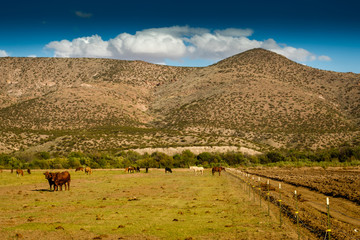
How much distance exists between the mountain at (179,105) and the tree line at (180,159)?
5.94 metres

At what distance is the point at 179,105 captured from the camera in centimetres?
12388

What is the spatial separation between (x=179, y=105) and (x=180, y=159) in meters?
48.6

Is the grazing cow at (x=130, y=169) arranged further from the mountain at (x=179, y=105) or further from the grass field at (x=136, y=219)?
the grass field at (x=136, y=219)

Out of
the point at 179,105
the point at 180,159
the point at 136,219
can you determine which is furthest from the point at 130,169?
the point at 179,105

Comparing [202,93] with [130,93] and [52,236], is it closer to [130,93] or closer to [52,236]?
[130,93]

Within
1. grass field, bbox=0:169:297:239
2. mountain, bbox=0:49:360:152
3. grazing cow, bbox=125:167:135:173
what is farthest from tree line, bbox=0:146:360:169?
grass field, bbox=0:169:297:239

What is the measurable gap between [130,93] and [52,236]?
414 ft

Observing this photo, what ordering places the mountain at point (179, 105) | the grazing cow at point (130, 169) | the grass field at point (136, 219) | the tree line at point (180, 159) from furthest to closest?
1. the mountain at point (179, 105)
2. the tree line at point (180, 159)
3. the grazing cow at point (130, 169)
4. the grass field at point (136, 219)

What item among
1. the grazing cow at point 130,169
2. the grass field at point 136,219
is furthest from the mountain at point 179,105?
the grass field at point 136,219

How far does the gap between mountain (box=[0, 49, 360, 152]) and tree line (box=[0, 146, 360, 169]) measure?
594 cm

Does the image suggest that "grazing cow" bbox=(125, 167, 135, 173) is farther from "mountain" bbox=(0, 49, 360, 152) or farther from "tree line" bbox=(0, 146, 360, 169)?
"mountain" bbox=(0, 49, 360, 152)

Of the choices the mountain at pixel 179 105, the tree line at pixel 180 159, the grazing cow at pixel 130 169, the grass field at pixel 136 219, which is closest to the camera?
the grass field at pixel 136 219

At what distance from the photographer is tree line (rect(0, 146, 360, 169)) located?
69062 millimetres

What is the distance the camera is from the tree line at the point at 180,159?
6906 cm
